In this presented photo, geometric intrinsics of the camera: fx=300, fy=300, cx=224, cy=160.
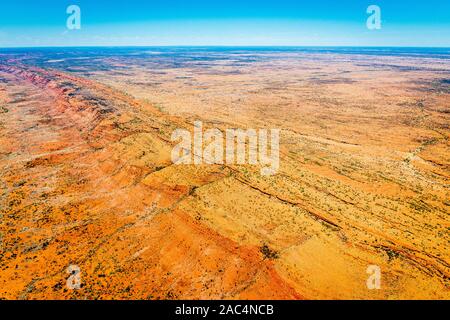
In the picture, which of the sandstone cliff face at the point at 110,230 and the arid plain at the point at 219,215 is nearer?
the sandstone cliff face at the point at 110,230

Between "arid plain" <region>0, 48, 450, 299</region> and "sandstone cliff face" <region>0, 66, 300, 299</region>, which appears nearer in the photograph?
"sandstone cliff face" <region>0, 66, 300, 299</region>

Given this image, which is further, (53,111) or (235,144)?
(53,111)

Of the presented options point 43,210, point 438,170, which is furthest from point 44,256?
point 438,170

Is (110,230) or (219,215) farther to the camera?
(219,215)

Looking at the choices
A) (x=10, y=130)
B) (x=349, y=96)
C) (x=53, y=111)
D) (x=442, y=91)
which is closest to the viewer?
(x=10, y=130)

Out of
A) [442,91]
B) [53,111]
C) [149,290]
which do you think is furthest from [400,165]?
[442,91]

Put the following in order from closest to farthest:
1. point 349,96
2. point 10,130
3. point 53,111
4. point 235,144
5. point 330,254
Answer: point 330,254
point 235,144
point 10,130
point 53,111
point 349,96

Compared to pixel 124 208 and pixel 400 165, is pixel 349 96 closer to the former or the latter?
pixel 400 165

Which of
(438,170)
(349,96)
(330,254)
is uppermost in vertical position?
(349,96)

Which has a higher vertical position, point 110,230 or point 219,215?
point 219,215
